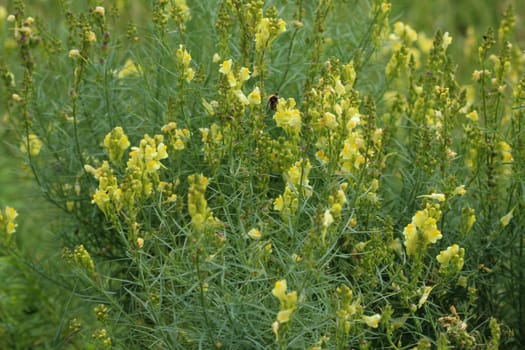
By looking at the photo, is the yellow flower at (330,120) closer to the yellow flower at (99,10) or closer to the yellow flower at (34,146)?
the yellow flower at (99,10)

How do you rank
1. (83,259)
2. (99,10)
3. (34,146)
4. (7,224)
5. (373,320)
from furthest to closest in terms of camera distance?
(34,146) → (99,10) → (7,224) → (83,259) → (373,320)

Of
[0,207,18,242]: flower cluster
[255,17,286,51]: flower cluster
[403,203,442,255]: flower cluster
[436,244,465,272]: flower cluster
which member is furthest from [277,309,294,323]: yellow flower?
[0,207,18,242]: flower cluster

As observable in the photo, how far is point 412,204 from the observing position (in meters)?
3.19

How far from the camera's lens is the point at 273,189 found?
3.13m

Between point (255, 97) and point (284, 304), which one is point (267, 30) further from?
point (284, 304)

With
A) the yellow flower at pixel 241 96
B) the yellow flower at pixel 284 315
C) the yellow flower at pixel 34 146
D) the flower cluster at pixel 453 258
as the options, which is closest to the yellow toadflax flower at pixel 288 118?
the yellow flower at pixel 241 96

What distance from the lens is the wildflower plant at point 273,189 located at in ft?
8.19

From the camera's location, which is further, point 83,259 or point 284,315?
point 83,259

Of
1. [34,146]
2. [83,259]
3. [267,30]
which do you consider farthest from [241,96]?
[34,146]

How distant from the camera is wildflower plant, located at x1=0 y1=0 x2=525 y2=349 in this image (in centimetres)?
250

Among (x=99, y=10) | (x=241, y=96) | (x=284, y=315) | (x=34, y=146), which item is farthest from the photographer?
(x=34, y=146)

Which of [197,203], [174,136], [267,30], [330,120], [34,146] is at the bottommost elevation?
[34,146]

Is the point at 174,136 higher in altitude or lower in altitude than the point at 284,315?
higher

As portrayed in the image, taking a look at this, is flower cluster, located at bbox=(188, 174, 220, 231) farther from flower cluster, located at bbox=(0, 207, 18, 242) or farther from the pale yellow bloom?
flower cluster, located at bbox=(0, 207, 18, 242)
